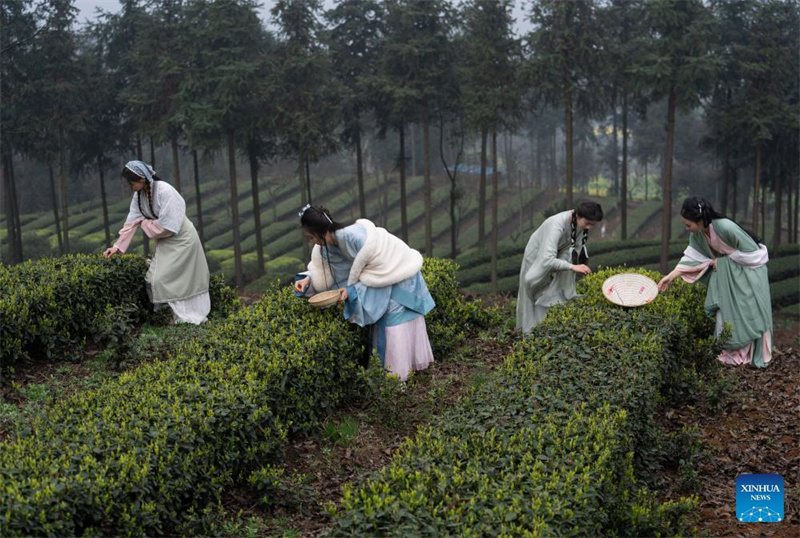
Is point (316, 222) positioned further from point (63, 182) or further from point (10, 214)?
point (10, 214)

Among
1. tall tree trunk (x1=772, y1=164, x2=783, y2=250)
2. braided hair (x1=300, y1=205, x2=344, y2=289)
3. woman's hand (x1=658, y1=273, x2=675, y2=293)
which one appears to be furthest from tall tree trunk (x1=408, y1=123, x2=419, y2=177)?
braided hair (x1=300, y1=205, x2=344, y2=289)

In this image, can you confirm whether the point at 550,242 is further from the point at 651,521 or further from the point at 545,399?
the point at 651,521

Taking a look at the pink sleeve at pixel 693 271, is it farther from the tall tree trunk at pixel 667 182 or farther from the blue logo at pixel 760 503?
the tall tree trunk at pixel 667 182

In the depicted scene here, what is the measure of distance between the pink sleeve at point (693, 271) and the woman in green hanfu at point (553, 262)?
0.95 m

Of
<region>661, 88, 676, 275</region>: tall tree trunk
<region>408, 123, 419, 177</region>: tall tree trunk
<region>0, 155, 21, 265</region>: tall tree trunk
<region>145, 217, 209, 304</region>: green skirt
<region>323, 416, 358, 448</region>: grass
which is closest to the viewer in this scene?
<region>323, 416, 358, 448</region>: grass

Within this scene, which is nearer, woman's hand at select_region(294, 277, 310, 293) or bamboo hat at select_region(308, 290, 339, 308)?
bamboo hat at select_region(308, 290, 339, 308)

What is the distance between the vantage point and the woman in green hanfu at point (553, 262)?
7719mm

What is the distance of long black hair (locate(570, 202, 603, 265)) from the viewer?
7387 mm

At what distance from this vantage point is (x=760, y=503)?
5.19 meters

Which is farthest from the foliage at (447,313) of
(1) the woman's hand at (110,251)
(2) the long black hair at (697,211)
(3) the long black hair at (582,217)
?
(1) the woman's hand at (110,251)

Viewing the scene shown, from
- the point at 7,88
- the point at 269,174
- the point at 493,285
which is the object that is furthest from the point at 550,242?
the point at 269,174

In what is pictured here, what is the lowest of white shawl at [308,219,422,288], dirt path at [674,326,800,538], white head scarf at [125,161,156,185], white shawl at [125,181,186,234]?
dirt path at [674,326,800,538]

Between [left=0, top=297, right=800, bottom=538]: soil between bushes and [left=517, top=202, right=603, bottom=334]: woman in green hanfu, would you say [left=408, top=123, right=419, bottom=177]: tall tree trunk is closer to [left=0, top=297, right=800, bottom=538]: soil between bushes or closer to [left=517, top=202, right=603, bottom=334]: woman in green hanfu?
[left=517, top=202, right=603, bottom=334]: woman in green hanfu

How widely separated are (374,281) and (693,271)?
3407 mm
